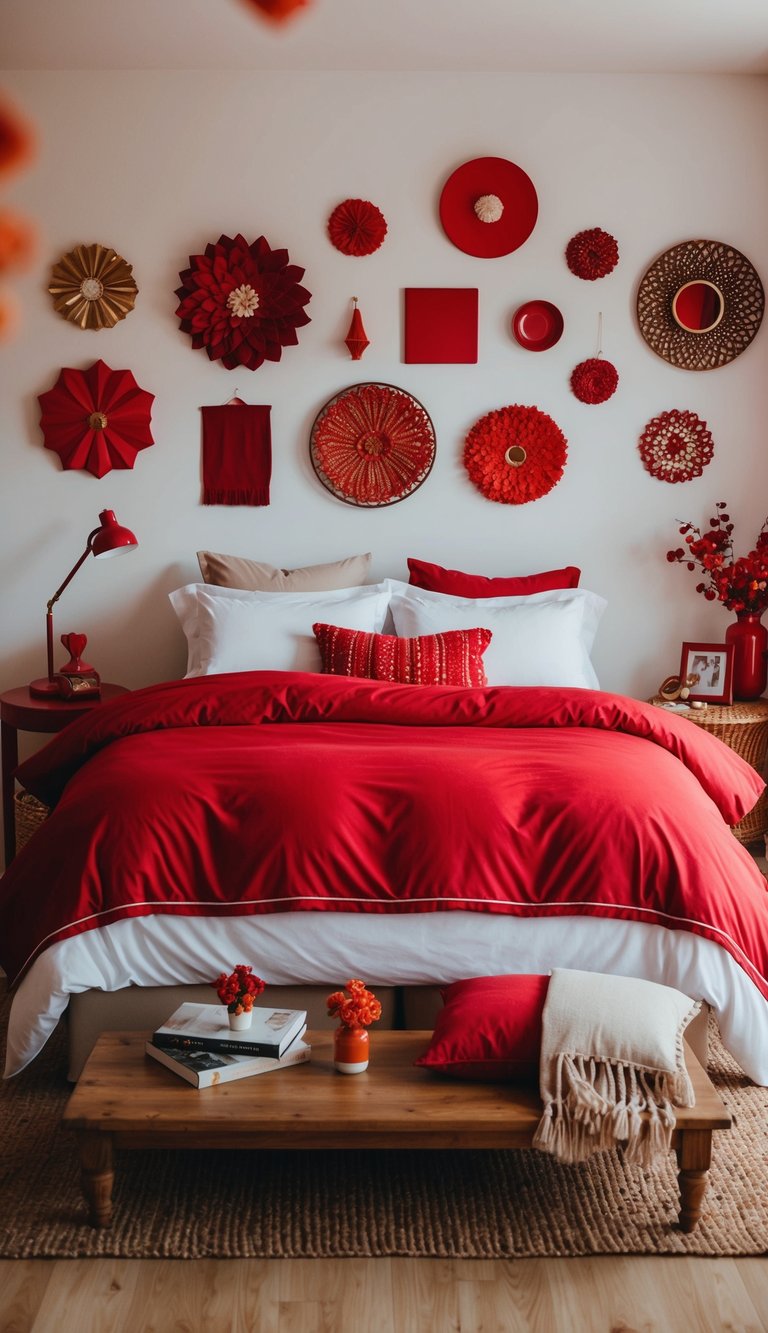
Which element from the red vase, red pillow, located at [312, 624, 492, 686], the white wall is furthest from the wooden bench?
the white wall

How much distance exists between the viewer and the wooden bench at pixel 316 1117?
2053 millimetres

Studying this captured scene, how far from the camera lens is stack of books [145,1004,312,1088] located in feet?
7.13

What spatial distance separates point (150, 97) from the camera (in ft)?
14.2

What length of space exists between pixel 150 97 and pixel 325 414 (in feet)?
4.24

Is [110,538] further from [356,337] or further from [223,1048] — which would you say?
[223,1048]

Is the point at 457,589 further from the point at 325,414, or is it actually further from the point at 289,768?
the point at 289,768

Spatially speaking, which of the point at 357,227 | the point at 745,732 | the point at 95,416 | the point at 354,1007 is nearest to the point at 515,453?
the point at 357,227

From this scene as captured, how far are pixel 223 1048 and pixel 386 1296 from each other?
1.67 feet

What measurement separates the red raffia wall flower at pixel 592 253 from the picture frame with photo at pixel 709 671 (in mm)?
1431

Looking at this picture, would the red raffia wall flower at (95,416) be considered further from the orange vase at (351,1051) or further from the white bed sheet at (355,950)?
the orange vase at (351,1051)

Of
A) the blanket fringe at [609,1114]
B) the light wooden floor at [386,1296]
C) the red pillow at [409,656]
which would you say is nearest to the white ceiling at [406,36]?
the red pillow at [409,656]

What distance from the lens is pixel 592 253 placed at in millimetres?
4410

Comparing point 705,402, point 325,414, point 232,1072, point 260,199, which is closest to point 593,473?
point 705,402

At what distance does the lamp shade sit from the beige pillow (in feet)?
1.08
